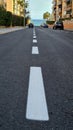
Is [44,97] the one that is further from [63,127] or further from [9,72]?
[9,72]

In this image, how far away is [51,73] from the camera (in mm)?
6848

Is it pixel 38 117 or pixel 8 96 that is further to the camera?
pixel 8 96

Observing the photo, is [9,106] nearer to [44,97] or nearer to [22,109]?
[22,109]

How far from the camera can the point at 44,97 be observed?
4691mm

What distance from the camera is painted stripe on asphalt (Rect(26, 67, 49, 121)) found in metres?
3.79

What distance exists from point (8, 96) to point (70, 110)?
1023mm

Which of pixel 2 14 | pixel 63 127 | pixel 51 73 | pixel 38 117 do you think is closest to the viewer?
pixel 63 127

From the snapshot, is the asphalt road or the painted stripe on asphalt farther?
the painted stripe on asphalt

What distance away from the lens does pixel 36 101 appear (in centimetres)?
443

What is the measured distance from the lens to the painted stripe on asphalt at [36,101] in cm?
379

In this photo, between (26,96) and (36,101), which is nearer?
(36,101)

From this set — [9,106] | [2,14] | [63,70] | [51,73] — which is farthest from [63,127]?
[2,14]

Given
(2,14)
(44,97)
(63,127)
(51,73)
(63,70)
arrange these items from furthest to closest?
1. (2,14)
2. (63,70)
3. (51,73)
4. (44,97)
5. (63,127)

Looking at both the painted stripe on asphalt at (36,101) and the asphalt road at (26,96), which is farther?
the painted stripe on asphalt at (36,101)
